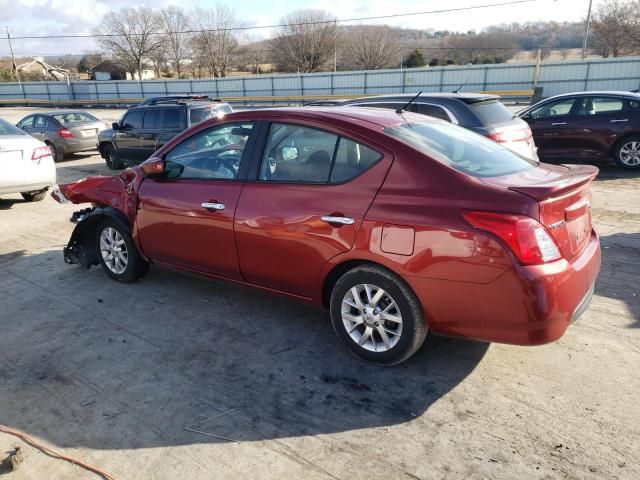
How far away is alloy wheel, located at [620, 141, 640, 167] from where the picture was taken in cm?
1011

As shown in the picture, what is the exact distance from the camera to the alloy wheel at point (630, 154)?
1011 centimetres

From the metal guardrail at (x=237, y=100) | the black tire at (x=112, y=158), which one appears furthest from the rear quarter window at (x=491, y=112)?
the metal guardrail at (x=237, y=100)

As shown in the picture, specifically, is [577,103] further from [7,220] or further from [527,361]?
[7,220]

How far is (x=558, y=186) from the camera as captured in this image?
3037 mm

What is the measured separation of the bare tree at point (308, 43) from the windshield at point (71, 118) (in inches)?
2121

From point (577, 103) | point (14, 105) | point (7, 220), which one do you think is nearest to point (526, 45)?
point (14, 105)

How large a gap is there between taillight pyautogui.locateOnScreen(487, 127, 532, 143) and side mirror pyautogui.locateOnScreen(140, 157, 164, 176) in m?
4.78

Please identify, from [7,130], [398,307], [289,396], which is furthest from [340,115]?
[7,130]

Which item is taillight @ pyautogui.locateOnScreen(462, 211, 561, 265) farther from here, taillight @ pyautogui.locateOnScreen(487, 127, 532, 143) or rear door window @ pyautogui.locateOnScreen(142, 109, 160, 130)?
rear door window @ pyautogui.locateOnScreen(142, 109, 160, 130)

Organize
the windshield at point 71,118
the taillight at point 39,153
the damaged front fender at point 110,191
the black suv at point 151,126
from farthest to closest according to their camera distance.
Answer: the windshield at point 71,118 → the black suv at point 151,126 → the taillight at point 39,153 → the damaged front fender at point 110,191

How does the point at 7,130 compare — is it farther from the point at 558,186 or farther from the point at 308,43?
the point at 308,43

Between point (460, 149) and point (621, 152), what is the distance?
8222 millimetres

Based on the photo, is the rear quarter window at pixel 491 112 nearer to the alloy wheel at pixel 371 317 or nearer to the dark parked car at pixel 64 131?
the alloy wheel at pixel 371 317

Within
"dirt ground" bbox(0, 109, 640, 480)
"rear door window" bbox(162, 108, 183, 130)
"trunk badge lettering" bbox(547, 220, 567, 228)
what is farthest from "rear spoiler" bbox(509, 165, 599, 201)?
"rear door window" bbox(162, 108, 183, 130)
